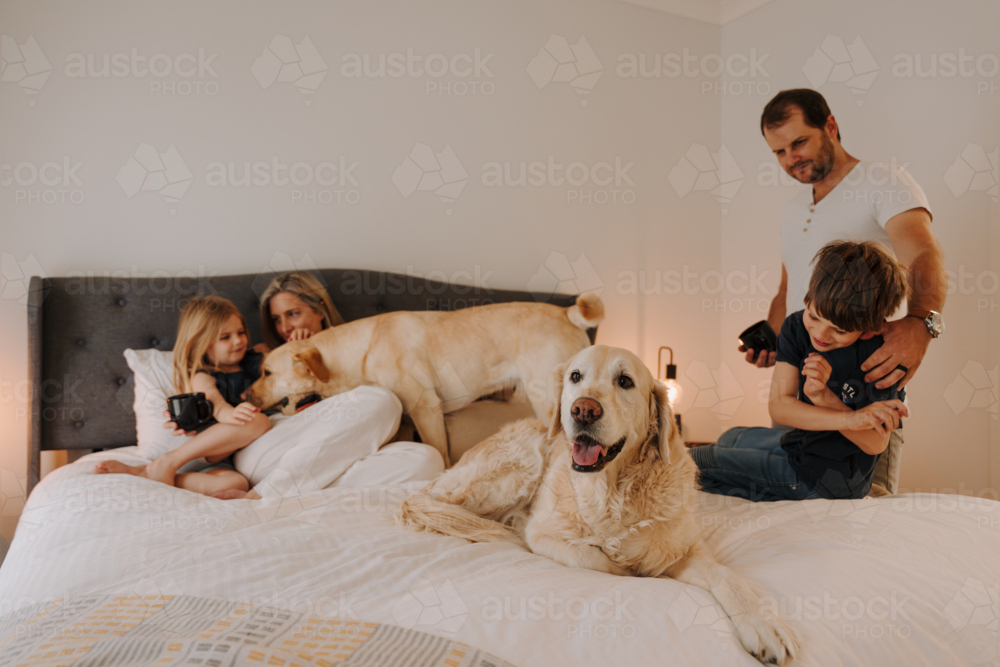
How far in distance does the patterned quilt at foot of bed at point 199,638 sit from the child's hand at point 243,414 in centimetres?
113

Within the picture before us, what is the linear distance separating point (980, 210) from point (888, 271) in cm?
132

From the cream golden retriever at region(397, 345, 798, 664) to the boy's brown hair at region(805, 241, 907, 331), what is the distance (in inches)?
25.2

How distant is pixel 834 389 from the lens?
179 centimetres

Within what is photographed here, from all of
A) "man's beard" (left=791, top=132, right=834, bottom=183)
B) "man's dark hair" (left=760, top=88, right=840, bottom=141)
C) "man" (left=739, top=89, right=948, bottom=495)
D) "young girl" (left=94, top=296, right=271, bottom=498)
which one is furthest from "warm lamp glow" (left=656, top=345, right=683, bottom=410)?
"young girl" (left=94, top=296, right=271, bottom=498)

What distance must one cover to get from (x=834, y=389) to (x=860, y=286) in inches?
12.5

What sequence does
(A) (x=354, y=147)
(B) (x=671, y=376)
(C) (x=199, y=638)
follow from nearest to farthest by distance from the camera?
(C) (x=199, y=638) → (A) (x=354, y=147) → (B) (x=671, y=376)

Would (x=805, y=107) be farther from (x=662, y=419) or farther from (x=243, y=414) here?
(x=243, y=414)

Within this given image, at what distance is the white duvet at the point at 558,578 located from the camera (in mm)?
1001

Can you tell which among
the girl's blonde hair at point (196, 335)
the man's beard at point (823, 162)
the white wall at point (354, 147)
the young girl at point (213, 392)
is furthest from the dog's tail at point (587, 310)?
the girl's blonde hair at point (196, 335)

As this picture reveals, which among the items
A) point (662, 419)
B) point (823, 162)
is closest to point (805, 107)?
point (823, 162)

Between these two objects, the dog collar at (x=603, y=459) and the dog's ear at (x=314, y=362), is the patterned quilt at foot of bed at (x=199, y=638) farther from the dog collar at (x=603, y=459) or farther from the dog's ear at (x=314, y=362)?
the dog's ear at (x=314, y=362)

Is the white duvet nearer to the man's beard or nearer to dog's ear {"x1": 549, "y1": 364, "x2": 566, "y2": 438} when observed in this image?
dog's ear {"x1": 549, "y1": 364, "x2": 566, "y2": 438}

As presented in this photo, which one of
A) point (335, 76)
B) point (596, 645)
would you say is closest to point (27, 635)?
point (596, 645)

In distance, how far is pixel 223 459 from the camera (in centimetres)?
228
